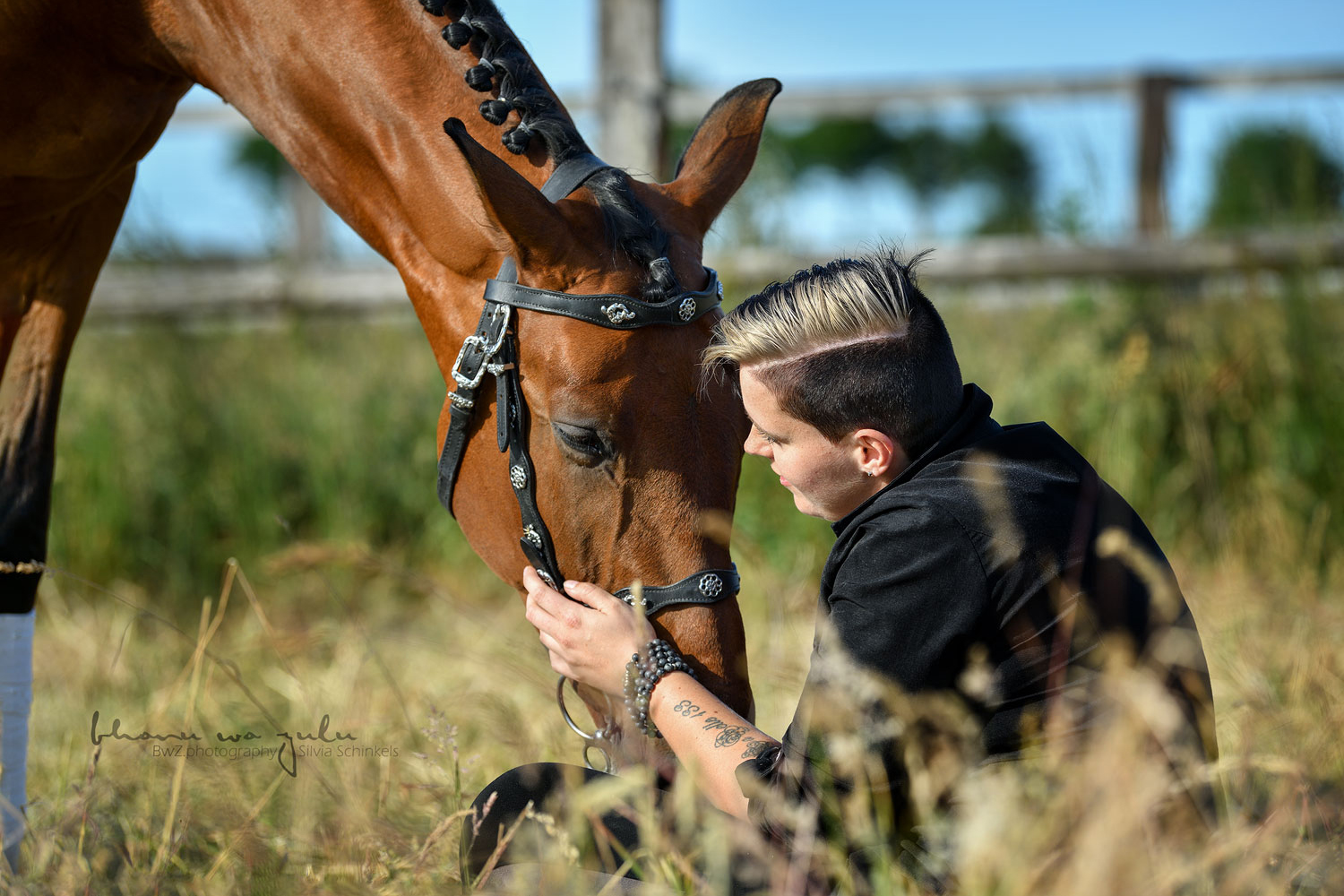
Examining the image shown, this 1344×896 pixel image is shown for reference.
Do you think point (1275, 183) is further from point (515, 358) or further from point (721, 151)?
point (515, 358)

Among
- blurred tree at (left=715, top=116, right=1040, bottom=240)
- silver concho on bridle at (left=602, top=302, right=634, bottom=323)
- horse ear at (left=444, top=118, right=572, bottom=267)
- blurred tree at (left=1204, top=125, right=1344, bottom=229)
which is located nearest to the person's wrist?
silver concho on bridle at (left=602, top=302, right=634, bottom=323)

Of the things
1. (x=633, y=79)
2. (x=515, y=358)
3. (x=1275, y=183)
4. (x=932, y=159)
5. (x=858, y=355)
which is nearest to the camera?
(x=858, y=355)

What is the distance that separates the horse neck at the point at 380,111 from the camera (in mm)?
2055

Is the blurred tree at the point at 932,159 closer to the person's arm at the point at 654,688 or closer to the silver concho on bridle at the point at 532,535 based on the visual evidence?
the silver concho on bridle at the point at 532,535

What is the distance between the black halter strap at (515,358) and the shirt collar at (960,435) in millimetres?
330

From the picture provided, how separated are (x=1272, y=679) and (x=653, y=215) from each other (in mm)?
2157

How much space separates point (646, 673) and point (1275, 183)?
16.1ft

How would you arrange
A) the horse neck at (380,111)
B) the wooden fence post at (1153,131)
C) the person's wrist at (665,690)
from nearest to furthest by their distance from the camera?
1. the person's wrist at (665,690)
2. the horse neck at (380,111)
3. the wooden fence post at (1153,131)

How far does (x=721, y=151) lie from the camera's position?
2262 mm

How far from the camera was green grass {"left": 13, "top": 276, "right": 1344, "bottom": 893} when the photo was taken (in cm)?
236

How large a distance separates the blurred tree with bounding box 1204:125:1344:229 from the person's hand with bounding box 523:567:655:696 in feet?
13.1

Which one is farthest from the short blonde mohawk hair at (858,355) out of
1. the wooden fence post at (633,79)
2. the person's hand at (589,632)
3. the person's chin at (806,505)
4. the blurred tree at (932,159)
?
the wooden fence post at (633,79)

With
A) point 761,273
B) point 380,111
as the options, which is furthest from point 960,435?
point 761,273

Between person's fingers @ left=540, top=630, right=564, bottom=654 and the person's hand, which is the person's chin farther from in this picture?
person's fingers @ left=540, top=630, right=564, bottom=654
